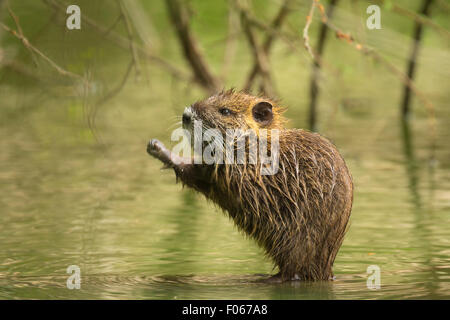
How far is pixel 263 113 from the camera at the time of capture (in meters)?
5.09

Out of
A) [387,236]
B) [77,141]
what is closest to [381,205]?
[387,236]

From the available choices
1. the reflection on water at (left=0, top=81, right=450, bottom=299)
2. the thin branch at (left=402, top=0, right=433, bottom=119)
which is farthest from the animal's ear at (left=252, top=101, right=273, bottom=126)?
the thin branch at (left=402, top=0, right=433, bottom=119)

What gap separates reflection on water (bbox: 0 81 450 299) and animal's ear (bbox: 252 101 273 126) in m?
0.61

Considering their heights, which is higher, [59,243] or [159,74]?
[159,74]

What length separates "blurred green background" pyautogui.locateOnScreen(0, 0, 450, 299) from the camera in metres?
4.82

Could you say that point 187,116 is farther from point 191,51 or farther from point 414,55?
point 414,55

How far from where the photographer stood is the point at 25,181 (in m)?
7.90

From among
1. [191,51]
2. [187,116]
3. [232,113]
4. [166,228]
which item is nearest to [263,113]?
[232,113]

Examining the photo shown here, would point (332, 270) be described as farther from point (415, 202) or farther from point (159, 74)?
point (159, 74)

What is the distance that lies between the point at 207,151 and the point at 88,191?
2781 mm

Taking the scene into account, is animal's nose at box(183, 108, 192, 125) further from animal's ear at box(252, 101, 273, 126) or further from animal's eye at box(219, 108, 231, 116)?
animal's ear at box(252, 101, 273, 126)

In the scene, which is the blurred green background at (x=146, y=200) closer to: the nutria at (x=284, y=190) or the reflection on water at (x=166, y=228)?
the reflection on water at (x=166, y=228)

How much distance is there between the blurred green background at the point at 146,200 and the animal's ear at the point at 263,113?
0.43 metres

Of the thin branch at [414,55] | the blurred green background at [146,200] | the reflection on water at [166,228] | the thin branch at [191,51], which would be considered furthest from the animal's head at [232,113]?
the thin branch at [191,51]
